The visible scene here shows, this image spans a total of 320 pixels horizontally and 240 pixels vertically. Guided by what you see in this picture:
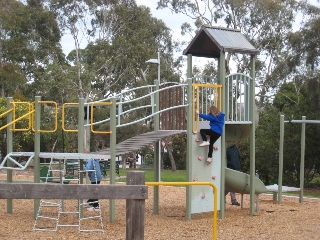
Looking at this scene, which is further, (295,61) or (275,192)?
(295,61)

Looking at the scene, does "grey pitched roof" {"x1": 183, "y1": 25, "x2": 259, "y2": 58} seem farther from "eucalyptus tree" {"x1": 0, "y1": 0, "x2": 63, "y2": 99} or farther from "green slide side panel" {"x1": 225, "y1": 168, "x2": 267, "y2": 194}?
"eucalyptus tree" {"x1": 0, "y1": 0, "x2": 63, "y2": 99}

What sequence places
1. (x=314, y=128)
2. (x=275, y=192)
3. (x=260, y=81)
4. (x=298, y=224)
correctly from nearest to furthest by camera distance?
1. (x=298, y=224)
2. (x=275, y=192)
3. (x=314, y=128)
4. (x=260, y=81)

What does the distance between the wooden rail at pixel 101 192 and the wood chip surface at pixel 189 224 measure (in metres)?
3.86

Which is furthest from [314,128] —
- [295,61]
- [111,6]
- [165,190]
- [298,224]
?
[111,6]

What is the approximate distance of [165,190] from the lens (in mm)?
17938

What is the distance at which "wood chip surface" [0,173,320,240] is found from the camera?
9.88 m

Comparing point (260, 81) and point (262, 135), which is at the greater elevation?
point (260, 81)

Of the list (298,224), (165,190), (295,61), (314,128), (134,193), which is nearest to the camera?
(134,193)

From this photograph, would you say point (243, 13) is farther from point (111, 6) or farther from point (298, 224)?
point (298, 224)

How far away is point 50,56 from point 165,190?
86.5ft

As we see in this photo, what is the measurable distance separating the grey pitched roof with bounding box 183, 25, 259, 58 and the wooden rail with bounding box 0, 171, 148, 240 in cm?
664

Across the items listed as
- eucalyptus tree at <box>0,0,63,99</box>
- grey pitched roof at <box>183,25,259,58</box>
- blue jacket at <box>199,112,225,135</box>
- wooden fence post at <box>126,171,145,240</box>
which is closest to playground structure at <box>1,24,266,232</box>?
grey pitched roof at <box>183,25,259,58</box>

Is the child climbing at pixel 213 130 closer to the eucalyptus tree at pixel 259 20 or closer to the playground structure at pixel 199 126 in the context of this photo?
the playground structure at pixel 199 126

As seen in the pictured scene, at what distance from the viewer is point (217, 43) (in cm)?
1210
